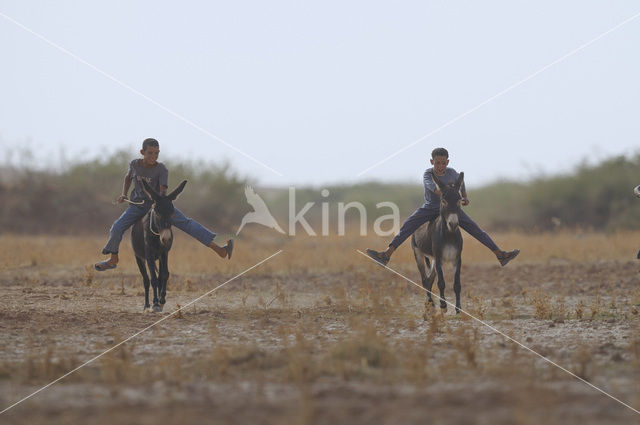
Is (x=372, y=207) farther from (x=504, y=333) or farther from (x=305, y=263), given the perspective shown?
(x=504, y=333)

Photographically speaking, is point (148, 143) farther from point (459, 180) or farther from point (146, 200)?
point (459, 180)

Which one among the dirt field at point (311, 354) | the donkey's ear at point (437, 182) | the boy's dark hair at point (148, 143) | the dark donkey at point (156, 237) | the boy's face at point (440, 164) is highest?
the boy's dark hair at point (148, 143)

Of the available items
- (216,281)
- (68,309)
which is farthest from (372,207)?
(68,309)

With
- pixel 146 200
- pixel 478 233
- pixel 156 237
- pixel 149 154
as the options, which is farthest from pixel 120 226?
pixel 478 233

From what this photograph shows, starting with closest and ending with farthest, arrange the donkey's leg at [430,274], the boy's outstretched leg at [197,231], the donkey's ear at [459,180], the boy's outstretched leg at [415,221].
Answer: the donkey's ear at [459,180] < the boy's outstretched leg at [197,231] < the boy's outstretched leg at [415,221] < the donkey's leg at [430,274]

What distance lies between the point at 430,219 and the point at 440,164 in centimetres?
94

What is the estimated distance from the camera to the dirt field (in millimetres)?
5246

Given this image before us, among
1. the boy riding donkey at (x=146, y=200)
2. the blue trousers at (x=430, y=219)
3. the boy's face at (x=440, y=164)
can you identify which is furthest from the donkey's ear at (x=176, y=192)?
the boy's face at (x=440, y=164)

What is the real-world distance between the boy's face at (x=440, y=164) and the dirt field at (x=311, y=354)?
6.87 feet

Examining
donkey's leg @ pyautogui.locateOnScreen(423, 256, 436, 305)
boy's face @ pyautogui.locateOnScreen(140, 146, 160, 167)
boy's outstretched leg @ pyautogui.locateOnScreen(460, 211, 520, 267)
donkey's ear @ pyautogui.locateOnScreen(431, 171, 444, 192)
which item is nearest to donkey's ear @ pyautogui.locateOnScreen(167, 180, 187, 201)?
boy's face @ pyautogui.locateOnScreen(140, 146, 160, 167)

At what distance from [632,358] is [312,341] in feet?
11.1

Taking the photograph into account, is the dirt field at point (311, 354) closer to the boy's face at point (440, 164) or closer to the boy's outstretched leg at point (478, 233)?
the boy's outstretched leg at point (478, 233)

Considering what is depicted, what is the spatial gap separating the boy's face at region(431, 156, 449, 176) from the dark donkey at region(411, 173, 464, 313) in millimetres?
524

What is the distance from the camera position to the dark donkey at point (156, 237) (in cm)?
1075
